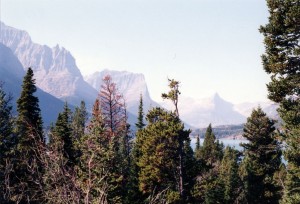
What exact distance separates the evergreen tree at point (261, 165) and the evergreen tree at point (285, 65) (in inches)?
600

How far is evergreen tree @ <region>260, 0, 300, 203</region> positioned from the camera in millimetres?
17938

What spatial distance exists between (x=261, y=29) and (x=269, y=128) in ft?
60.6

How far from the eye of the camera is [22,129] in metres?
33.6

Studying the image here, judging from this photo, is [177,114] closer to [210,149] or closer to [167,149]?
[167,149]

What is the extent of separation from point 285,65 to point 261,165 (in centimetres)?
1798

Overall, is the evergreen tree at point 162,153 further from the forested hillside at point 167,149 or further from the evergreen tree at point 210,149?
the evergreen tree at point 210,149

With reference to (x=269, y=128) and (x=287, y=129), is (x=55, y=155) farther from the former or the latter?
(x=269, y=128)

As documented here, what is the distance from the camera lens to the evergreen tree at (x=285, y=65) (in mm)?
17938

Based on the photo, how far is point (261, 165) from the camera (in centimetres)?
3362

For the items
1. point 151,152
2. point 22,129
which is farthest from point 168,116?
point 22,129

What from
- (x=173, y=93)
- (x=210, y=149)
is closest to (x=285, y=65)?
(x=173, y=93)

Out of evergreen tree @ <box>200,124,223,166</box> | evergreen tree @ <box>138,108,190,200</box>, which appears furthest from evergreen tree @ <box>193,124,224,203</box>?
evergreen tree @ <box>200,124,223,166</box>

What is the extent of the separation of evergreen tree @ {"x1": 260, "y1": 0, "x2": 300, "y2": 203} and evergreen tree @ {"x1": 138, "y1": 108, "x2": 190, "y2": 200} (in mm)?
10085

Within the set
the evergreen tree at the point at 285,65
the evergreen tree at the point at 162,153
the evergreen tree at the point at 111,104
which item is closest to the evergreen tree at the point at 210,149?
the evergreen tree at the point at 111,104
